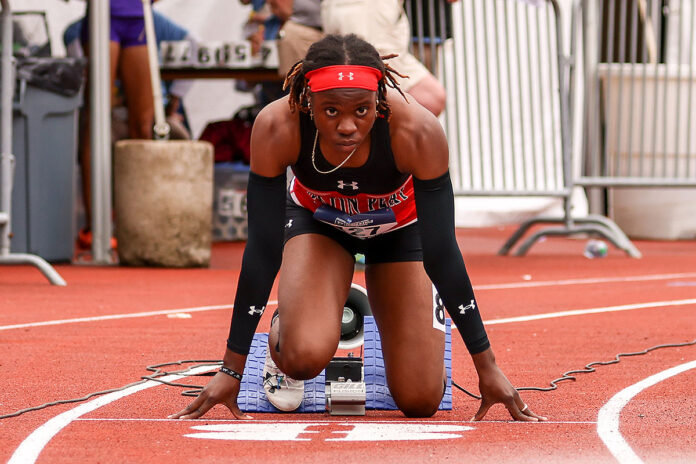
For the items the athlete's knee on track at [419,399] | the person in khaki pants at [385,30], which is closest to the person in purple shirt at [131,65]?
the person in khaki pants at [385,30]

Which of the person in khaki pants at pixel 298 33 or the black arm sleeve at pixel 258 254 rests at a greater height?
the person in khaki pants at pixel 298 33

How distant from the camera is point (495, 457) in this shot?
313 cm

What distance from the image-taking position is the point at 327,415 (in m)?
3.99

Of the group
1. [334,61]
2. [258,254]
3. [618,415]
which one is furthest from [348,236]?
[618,415]

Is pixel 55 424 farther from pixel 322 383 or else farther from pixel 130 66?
pixel 130 66

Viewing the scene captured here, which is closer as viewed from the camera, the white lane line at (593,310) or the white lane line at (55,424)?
the white lane line at (55,424)

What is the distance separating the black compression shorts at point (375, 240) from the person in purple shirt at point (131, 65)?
548 cm

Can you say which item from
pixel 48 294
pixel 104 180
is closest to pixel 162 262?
pixel 104 180

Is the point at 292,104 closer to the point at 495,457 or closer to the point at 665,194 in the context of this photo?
the point at 495,457

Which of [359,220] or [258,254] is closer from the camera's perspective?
[258,254]

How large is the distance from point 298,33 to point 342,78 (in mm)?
4677

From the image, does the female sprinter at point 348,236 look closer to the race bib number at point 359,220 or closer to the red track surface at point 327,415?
the race bib number at point 359,220

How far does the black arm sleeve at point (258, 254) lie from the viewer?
3781mm

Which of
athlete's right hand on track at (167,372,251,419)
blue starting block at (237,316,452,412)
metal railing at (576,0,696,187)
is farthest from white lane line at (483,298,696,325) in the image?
metal railing at (576,0,696,187)
